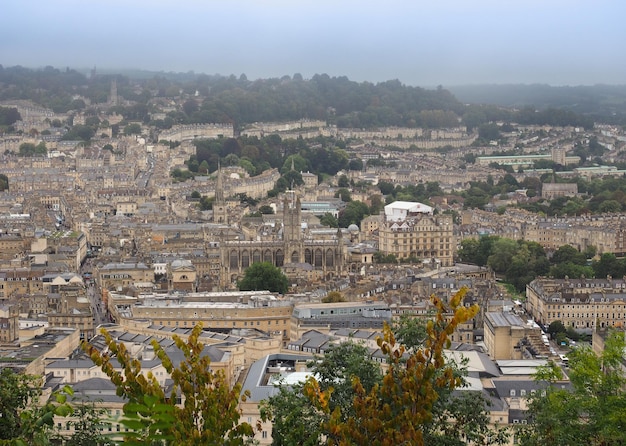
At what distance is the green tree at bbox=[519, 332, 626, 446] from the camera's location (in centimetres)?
1438

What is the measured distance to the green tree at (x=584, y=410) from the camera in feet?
47.2

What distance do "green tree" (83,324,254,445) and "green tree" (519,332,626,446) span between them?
6.23 m

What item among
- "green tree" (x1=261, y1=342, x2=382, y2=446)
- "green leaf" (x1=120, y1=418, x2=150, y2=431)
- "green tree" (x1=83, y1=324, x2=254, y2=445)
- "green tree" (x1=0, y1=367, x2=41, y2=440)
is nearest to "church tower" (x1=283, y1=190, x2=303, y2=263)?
"green tree" (x1=261, y1=342, x2=382, y2=446)

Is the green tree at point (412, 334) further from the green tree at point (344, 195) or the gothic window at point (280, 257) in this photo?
the green tree at point (344, 195)

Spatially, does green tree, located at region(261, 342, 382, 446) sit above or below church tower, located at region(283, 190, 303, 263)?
above

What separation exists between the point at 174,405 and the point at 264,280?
99.5ft

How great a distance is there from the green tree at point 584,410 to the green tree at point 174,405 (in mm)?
6226

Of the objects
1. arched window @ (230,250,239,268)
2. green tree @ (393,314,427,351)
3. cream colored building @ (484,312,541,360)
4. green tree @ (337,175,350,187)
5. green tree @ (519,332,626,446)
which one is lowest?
green tree @ (337,175,350,187)

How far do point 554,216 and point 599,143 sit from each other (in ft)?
156

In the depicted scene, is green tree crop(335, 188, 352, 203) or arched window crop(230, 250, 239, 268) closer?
arched window crop(230, 250, 239, 268)

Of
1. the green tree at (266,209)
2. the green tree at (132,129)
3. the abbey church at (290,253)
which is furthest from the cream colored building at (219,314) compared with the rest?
the green tree at (132,129)

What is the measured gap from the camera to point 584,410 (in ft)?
50.4

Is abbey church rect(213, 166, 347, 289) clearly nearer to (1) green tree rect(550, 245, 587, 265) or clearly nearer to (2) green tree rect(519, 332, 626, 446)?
(1) green tree rect(550, 245, 587, 265)

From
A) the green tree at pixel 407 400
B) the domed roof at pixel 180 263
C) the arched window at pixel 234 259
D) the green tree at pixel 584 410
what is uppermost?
the green tree at pixel 407 400
